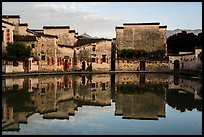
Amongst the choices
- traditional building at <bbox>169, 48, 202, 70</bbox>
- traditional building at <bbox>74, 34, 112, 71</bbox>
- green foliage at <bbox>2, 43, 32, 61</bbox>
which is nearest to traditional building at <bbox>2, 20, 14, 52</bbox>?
green foliage at <bbox>2, 43, 32, 61</bbox>

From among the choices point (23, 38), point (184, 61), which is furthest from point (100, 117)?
Answer: point (184, 61)

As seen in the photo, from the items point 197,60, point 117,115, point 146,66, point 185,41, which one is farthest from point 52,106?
point 185,41

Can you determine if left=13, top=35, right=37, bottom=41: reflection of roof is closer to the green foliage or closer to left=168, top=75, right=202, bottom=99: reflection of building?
the green foliage

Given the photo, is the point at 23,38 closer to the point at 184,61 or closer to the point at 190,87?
the point at 190,87

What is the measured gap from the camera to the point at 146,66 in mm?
42406

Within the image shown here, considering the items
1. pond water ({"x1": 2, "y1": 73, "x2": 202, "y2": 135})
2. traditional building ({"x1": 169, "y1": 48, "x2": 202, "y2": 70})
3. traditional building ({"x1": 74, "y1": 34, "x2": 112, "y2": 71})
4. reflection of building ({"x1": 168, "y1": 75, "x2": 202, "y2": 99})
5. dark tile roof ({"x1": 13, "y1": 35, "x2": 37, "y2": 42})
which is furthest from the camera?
traditional building ({"x1": 74, "y1": 34, "x2": 112, "y2": 71})

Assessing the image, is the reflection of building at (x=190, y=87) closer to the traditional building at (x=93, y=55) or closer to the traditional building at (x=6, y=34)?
the traditional building at (x=6, y=34)

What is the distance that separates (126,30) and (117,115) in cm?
3630

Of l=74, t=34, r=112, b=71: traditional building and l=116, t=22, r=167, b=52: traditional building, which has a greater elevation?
l=116, t=22, r=167, b=52: traditional building

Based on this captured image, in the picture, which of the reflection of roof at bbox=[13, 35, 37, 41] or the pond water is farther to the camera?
the reflection of roof at bbox=[13, 35, 37, 41]

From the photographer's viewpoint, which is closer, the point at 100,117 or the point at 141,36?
the point at 100,117

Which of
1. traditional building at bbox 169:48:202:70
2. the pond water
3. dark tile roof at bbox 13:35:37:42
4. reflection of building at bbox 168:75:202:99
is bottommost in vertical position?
the pond water

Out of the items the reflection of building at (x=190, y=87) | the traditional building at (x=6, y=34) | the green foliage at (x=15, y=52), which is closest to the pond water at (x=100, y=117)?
the reflection of building at (x=190, y=87)

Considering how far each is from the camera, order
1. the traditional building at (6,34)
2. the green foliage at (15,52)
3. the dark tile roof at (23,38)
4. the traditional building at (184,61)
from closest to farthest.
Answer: the green foliage at (15,52), the traditional building at (6,34), the dark tile roof at (23,38), the traditional building at (184,61)
